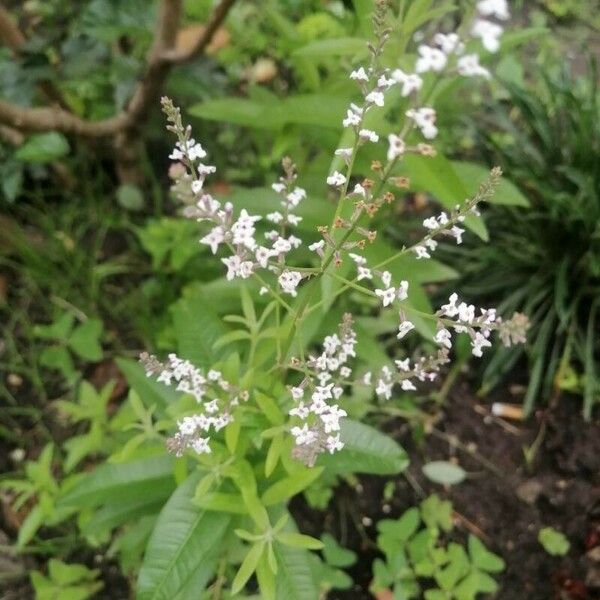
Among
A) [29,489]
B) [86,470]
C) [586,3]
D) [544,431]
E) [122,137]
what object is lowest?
[86,470]

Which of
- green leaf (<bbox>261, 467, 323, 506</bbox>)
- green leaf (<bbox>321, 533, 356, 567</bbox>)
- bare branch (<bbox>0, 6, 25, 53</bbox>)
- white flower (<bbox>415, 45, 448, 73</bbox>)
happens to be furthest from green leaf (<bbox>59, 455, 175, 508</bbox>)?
bare branch (<bbox>0, 6, 25, 53</bbox>)

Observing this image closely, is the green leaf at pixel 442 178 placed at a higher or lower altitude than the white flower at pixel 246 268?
higher

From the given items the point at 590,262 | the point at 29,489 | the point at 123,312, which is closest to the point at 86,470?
the point at 29,489

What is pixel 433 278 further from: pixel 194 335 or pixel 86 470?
pixel 86 470

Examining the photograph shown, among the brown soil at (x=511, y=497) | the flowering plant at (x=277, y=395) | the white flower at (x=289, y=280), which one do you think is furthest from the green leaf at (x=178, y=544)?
the brown soil at (x=511, y=497)

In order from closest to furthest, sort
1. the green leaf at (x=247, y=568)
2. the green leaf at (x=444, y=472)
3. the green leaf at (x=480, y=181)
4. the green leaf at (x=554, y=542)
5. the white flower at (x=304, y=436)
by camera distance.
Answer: the white flower at (x=304, y=436) < the green leaf at (x=247, y=568) < the green leaf at (x=480, y=181) < the green leaf at (x=554, y=542) < the green leaf at (x=444, y=472)

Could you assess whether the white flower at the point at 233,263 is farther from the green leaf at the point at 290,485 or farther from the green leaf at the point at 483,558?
the green leaf at the point at 483,558

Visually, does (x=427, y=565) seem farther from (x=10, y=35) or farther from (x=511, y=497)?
(x=10, y=35)
